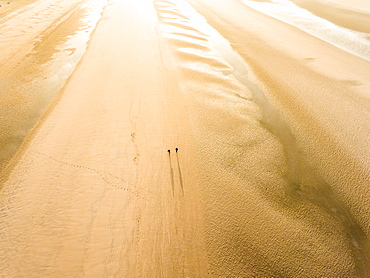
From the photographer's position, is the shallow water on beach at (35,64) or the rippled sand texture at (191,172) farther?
the shallow water on beach at (35,64)

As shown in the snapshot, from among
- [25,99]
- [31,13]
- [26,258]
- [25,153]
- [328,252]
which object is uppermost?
[31,13]

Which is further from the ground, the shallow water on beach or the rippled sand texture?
the shallow water on beach

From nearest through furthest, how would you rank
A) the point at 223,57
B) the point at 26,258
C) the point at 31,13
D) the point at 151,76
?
the point at 26,258
the point at 151,76
the point at 223,57
the point at 31,13

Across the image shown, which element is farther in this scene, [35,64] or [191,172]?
[35,64]

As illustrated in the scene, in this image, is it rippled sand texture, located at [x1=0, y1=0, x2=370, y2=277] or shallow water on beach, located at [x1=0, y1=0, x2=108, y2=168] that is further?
shallow water on beach, located at [x1=0, y1=0, x2=108, y2=168]

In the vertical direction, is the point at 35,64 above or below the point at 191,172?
above

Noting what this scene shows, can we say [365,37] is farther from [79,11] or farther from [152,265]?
[79,11]

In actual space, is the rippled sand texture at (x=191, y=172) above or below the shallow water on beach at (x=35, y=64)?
below

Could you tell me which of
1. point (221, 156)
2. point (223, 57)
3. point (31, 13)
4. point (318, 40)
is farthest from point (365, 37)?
point (31, 13)
